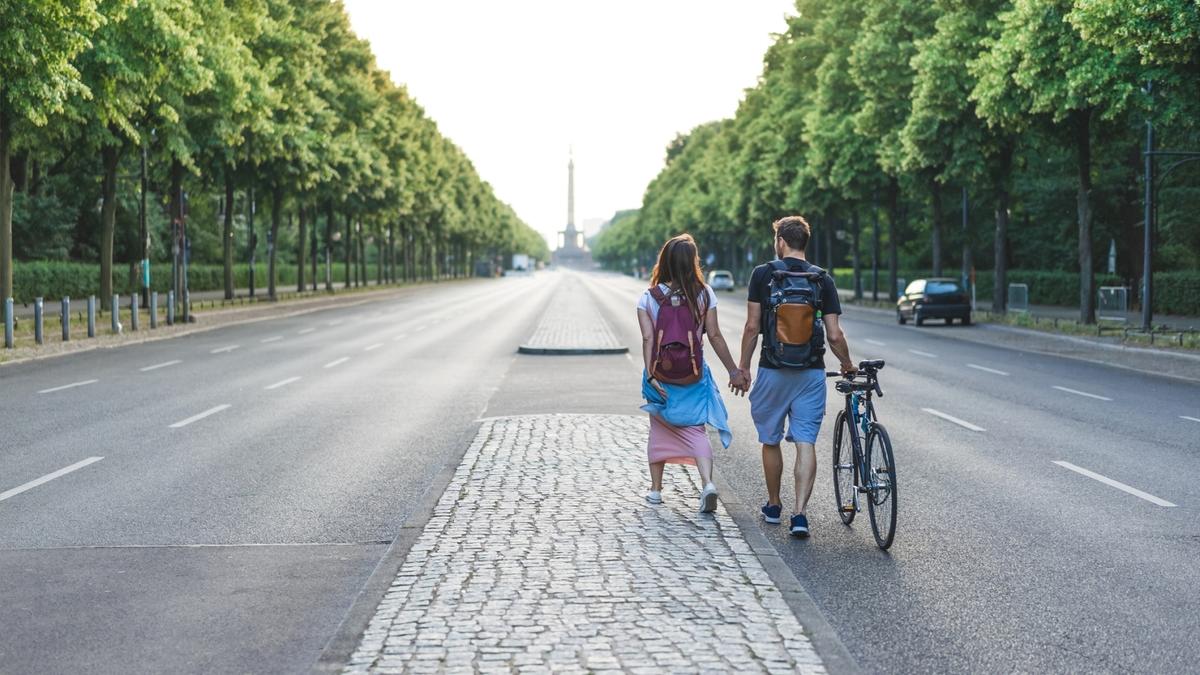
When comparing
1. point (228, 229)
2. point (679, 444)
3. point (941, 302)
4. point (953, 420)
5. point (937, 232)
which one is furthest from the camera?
point (228, 229)

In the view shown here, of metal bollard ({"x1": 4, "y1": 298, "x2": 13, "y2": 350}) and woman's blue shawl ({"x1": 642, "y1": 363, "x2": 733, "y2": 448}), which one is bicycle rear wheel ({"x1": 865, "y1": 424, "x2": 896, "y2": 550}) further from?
metal bollard ({"x1": 4, "y1": 298, "x2": 13, "y2": 350})

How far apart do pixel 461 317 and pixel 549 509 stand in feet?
106

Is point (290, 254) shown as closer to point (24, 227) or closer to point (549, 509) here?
point (24, 227)

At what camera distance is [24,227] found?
46812 millimetres

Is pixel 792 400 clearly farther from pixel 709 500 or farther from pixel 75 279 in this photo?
pixel 75 279

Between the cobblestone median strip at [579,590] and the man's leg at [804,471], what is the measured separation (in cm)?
44

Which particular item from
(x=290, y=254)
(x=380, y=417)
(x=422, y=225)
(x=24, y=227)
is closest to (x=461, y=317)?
(x=24, y=227)

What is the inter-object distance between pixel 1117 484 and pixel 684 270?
4136mm

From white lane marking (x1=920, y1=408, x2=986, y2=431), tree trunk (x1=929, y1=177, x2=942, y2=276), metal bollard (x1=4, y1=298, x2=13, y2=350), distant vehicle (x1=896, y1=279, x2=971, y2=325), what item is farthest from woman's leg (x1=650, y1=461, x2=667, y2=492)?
tree trunk (x1=929, y1=177, x2=942, y2=276)

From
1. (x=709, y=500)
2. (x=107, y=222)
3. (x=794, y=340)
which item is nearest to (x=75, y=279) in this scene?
(x=107, y=222)

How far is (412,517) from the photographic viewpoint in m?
7.45

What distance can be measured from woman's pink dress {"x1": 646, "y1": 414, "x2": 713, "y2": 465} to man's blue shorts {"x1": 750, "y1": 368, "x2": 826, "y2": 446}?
58 cm

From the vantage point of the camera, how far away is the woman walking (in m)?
7.52

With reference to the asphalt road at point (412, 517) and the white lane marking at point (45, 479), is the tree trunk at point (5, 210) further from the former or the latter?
the white lane marking at point (45, 479)
